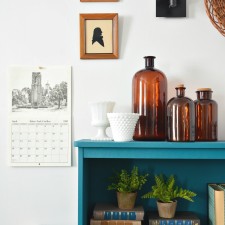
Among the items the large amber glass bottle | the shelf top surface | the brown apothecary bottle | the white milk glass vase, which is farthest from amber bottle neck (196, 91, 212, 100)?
the white milk glass vase

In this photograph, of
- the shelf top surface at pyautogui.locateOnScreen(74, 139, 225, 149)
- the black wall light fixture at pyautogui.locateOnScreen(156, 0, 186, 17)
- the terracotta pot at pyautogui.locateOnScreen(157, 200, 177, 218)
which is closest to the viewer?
the shelf top surface at pyautogui.locateOnScreen(74, 139, 225, 149)

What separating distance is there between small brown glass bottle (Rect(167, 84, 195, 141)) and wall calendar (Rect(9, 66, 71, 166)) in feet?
1.40

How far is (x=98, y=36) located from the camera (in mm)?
1475

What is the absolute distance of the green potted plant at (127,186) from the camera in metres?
1.33

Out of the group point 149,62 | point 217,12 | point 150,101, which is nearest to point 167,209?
point 150,101

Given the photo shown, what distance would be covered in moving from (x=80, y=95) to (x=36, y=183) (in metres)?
0.40

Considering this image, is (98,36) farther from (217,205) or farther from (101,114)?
(217,205)

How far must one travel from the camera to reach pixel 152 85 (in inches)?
53.4

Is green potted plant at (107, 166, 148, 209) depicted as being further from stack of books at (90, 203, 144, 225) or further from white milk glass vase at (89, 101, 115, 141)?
white milk glass vase at (89, 101, 115, 141)

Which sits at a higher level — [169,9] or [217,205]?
[169,9]

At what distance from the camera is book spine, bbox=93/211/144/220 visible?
1.28 m

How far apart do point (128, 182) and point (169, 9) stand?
2.31ft

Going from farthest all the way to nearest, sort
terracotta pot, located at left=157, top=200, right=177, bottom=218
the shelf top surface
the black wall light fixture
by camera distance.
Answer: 1. the black wall light fixture
2. terracotta pot, located at left=157, top=200, right=177, bottom=218
3. the shelf top surface

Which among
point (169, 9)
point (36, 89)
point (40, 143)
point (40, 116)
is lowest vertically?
point (40, 143)
